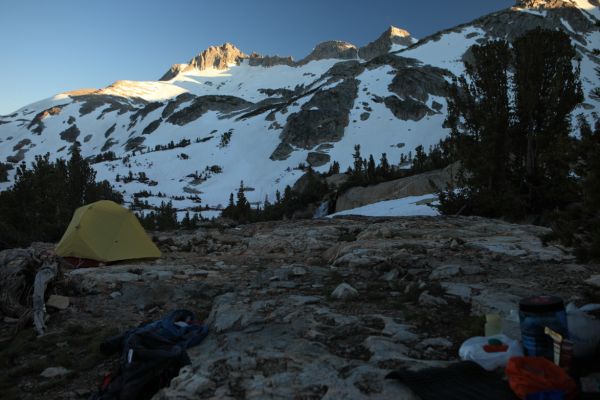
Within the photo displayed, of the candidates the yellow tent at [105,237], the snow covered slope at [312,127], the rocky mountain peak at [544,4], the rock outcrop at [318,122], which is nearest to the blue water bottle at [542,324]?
the yellow tent at [105,237]

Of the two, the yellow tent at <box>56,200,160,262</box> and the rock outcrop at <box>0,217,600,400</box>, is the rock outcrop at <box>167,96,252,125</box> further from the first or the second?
the rock outcrop at <box>0,217,600,400</box>

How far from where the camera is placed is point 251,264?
33.2 ft

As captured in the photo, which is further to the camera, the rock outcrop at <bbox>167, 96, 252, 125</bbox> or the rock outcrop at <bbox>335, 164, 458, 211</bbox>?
the rock outcrop at <bbox>167, 96, 252, 125</bbox>

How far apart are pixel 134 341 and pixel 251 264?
5.78 metres

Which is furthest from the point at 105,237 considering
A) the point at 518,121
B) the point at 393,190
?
the point at 393,190

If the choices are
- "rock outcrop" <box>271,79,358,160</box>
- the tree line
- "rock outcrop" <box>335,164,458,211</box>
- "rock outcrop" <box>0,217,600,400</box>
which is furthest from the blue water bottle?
"rock outcrop" <box>271,79,358,160</box>

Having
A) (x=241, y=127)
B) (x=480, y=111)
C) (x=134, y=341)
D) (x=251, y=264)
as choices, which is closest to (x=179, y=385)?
(x=134, y=341)

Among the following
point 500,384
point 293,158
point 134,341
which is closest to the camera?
point 500,384

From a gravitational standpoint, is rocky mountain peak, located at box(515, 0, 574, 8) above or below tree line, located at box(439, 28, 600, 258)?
above

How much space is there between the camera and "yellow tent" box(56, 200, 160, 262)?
1069 cm

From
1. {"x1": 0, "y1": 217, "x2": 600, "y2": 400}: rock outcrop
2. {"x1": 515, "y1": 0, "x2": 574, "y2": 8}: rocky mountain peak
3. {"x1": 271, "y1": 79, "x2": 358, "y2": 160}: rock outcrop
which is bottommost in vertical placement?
{"x1": 0, "y1": 217, "x2": 600, "y2": 400}: rock outcrop

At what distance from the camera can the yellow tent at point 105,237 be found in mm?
10688

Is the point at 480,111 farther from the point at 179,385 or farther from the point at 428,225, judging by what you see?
the point at 179,385

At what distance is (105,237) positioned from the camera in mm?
11086
